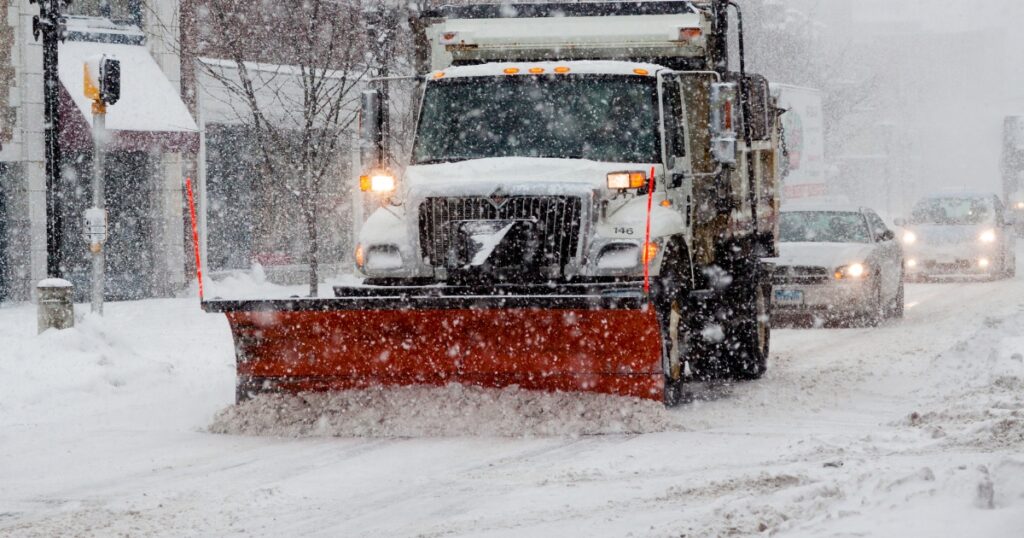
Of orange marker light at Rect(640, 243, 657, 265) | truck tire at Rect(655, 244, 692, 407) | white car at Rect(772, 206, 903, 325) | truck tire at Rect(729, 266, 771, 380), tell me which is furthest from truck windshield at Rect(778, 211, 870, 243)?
A: orange marker light at Rect(640, 243, 657, 265)

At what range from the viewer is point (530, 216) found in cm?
977

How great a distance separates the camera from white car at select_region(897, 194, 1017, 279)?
26781mm

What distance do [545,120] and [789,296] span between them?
7.85 m

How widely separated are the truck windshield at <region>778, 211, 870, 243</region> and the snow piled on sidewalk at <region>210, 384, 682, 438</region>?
952cm

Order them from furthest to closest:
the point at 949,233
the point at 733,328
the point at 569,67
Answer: the point at 949,233 < the point at 733,328 < the point at 569,67

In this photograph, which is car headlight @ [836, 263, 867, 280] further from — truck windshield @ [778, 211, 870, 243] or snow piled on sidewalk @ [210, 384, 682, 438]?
snow piled on sidewalk @ [210, 384, 682, 438]

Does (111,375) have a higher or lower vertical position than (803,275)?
lower

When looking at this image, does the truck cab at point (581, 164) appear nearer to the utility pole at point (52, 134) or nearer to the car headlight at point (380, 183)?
the car headlight at point (380, 183)

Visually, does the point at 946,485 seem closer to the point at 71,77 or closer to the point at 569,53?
the point at 569,53

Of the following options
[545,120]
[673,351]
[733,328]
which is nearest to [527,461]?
[673,351]

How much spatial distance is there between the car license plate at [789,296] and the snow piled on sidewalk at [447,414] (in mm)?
8265

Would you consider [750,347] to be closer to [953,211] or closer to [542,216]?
[542,216]

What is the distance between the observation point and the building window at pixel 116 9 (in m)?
23.9

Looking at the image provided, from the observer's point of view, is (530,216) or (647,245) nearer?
(647,245)
